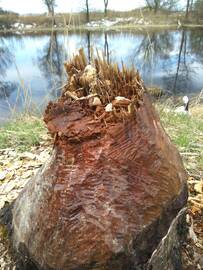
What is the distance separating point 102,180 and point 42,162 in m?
1.42

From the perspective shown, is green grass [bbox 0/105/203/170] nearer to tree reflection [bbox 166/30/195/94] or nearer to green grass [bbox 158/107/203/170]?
green grass [bbox 158/107/203/170]

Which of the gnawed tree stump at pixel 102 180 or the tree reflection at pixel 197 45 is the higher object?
the gnawed tree stump at pixel 102 180

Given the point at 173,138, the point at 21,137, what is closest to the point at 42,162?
the point at 21,137

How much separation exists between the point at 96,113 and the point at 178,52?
16.0 metres

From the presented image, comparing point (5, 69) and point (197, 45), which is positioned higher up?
point (5, 69)

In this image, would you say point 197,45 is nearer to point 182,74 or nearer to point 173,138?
point 182,74

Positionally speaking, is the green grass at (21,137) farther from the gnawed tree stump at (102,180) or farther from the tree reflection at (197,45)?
the tree reflection at (197,45)

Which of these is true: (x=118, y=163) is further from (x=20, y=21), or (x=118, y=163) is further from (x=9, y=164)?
(x=20, y=21)

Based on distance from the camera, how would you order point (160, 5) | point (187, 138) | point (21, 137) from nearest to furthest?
point (187, 138)
point (21, 137)
point (160, 5)

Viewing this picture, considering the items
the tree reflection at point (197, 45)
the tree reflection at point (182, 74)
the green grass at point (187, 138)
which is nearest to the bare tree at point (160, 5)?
the tree reflection at point (197, 45)

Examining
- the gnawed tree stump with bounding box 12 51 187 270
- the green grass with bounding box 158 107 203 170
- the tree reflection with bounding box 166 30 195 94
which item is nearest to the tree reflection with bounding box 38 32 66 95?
the gnawed tree stump with bounding box 12 51 187 270

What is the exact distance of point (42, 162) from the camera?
104 inches

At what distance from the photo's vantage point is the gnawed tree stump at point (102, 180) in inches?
50.6

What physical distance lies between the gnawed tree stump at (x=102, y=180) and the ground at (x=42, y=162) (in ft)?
1.34
